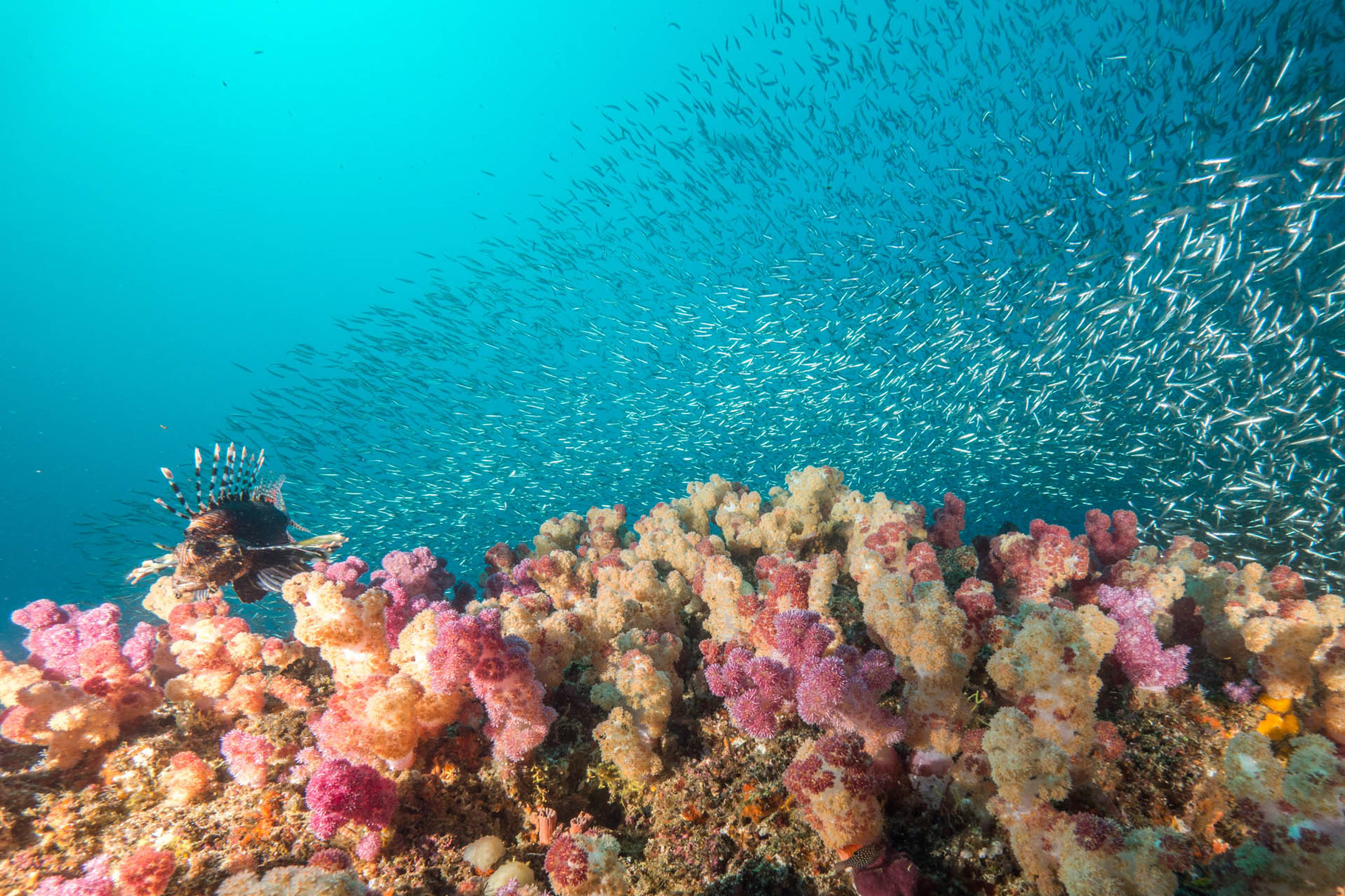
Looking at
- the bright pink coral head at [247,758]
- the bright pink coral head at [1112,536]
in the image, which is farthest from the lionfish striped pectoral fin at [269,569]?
the bright pink coral head at [1112,536]

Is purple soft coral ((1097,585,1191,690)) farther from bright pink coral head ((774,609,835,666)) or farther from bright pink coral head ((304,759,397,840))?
bright pink coral head ((304,759,397,840))

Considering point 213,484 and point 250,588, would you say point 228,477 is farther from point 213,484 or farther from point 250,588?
point 250,588

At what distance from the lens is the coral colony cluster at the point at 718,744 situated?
1.97 meters

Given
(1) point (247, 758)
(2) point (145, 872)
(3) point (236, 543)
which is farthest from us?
(3) point (236, 543)

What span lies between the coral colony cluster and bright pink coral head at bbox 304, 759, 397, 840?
0.01 meters

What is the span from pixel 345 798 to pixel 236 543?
3.07 metres

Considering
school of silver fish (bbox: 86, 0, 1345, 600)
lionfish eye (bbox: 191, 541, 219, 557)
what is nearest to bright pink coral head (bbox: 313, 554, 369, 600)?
lionfish eye (bbox: 191, 541, 219, 557)

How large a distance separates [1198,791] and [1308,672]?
1354 millimetres

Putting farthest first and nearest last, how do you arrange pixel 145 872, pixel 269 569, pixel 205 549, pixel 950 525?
pixel 950 525 → pixel 269 569 → pixel 205 549 → pixel 145 872

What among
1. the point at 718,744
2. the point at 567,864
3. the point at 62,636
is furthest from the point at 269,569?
the point at 718,744

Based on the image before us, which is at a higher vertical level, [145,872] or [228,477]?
[228,477]

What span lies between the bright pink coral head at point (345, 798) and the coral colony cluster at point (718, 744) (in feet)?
0.05

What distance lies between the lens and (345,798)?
7.55 feet

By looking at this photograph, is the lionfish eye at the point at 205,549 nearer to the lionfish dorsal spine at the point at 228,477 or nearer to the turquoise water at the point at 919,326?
the lionfish dorsal spine at the point at 228,477
